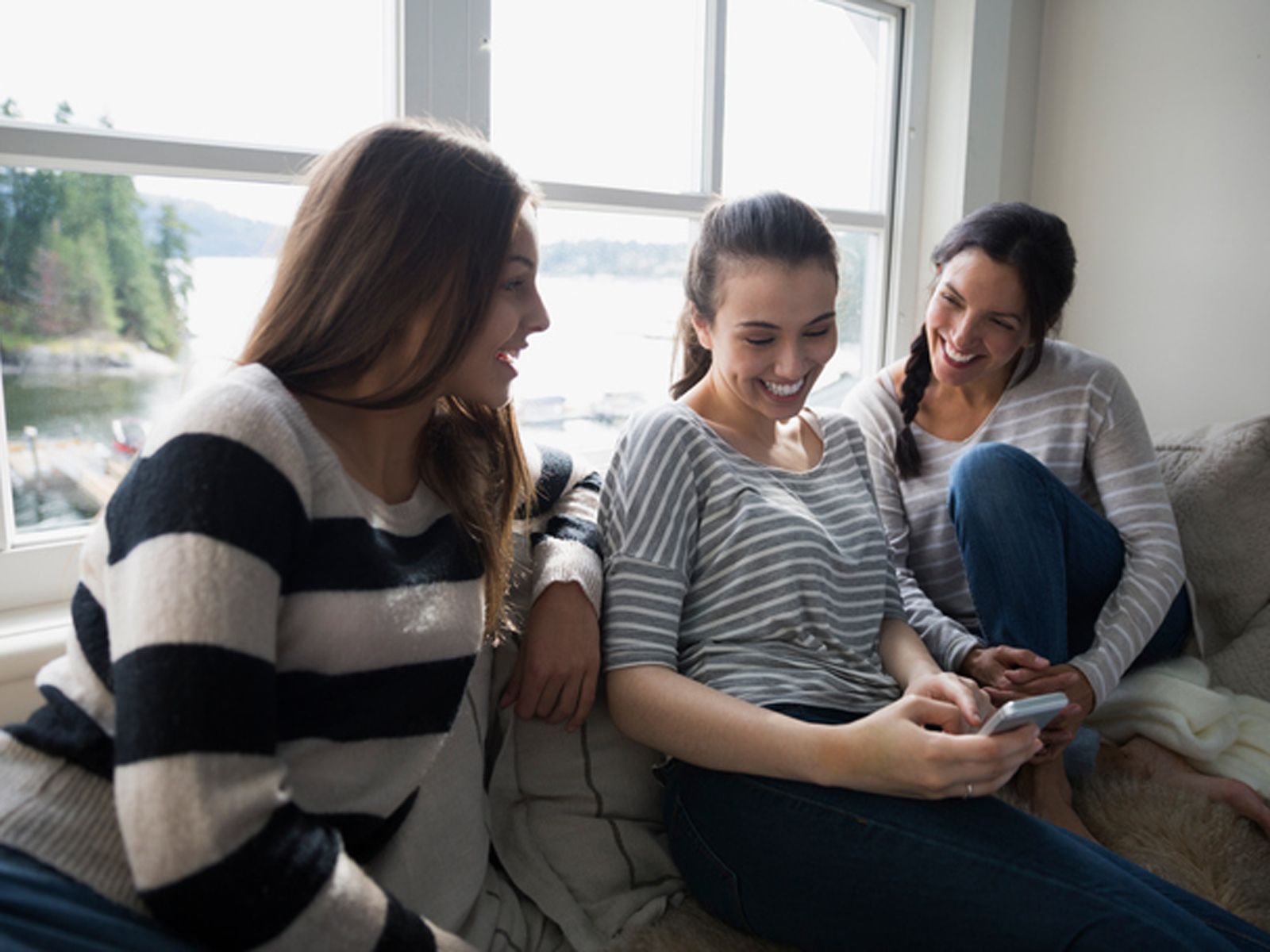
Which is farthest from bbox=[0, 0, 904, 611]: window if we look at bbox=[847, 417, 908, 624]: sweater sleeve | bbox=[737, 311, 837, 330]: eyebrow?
bbox=[847, 417, 908, 624]: sweater sleeve

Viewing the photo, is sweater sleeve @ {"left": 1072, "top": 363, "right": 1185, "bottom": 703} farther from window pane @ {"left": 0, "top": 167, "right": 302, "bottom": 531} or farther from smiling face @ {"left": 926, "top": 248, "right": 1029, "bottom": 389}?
window pane @ {"left": 0, "top": 167, "right": 302, "bottom": 531}

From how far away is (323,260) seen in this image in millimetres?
883

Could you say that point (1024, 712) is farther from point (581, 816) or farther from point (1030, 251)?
point (1030, 251)

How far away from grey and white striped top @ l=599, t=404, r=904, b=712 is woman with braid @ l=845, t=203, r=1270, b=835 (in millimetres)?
288

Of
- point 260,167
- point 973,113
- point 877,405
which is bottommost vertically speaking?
point 877,405

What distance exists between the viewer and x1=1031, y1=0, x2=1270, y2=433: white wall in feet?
6.99

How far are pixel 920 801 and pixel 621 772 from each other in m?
0.35

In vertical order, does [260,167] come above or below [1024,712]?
above

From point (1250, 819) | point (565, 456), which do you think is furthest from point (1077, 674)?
point (565, 456)

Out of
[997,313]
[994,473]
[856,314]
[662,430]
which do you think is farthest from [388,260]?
[856,314]

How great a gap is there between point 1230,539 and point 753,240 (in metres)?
1.09

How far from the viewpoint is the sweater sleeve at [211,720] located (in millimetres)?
656

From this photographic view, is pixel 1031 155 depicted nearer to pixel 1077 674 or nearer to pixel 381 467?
pixel 1077 674

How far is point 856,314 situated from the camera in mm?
2393
